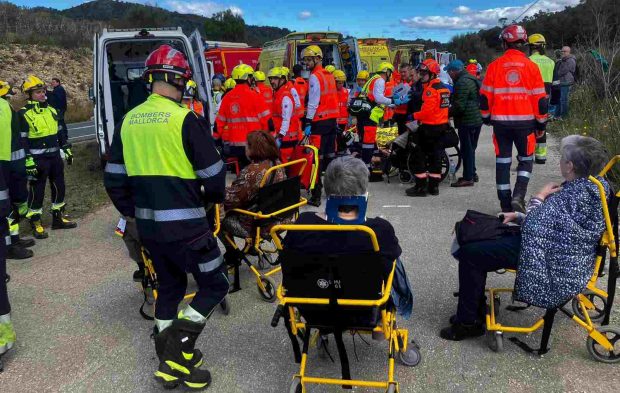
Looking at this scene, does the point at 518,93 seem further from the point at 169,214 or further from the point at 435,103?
the point at 169,214

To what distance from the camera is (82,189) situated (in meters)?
8.55

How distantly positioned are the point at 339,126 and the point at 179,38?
9.59 feet

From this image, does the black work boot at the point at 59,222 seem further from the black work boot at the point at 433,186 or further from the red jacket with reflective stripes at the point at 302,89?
the black work boot at the point at 433,186

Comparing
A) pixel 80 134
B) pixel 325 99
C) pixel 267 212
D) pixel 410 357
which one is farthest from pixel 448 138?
pixel 80 134

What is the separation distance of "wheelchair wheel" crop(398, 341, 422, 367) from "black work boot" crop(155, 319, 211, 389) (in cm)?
126

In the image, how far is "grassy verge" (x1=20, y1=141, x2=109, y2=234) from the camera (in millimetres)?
7215

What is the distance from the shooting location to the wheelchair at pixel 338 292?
8.00ft

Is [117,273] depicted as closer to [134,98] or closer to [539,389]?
[539,389]

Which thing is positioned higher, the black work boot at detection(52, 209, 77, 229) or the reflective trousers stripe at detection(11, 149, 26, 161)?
the reflective trousers stripe at detection(11, 149, 26, 161)

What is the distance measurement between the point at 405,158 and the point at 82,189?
5.48m

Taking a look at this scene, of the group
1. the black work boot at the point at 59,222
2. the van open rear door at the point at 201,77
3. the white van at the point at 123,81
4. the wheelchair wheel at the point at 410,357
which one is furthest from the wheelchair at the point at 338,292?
the van open rear door at the point at 201,77

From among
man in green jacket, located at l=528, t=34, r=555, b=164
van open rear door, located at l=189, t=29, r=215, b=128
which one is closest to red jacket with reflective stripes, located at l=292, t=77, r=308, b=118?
van open rear door, located at l=189, t=29, r=215, b=128

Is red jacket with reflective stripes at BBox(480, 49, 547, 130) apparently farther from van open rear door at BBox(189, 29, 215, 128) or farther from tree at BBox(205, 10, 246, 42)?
tree at BBox(205, 10, 246, 42)

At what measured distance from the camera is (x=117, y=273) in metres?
4.90
